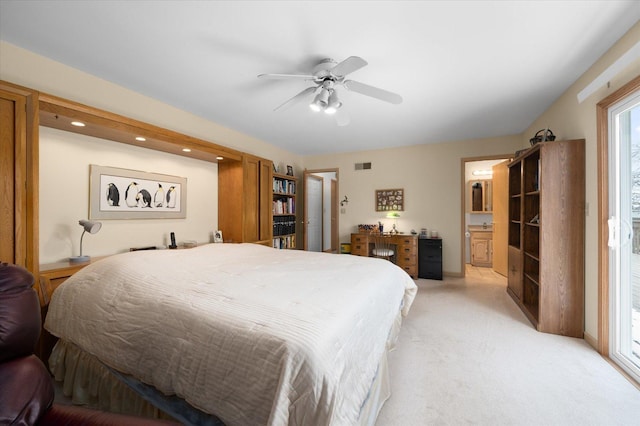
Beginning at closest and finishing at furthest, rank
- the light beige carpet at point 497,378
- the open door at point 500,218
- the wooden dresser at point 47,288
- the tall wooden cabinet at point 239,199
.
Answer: the light beige carpet at point 497,378 < the wooden dresser at point 47,288 < the tall wooden cabinet at point 239,199 < the open door at point 500,218

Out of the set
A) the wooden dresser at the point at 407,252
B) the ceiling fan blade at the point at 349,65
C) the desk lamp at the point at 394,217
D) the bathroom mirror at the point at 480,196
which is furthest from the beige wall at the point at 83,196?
the bathroom mirror at the point at 480,196

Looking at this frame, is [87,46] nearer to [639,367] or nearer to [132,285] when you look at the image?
[132,285]

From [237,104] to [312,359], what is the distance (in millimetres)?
2897

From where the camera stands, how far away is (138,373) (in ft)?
4.22

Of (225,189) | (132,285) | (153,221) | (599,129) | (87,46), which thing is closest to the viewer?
(132,285)

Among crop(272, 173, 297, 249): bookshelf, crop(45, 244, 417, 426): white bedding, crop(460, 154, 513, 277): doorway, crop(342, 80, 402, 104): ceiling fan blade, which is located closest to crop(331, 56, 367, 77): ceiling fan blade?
crop(342, 80, 402, 104): ceiling fan blade

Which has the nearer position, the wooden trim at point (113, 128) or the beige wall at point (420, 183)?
the wooden trim at point (113, 128)

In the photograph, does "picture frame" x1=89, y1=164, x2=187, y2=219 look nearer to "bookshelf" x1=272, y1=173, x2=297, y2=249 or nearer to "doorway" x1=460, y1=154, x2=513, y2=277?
"bookshelf" x1=272, y1=173, x2=297, y2=249

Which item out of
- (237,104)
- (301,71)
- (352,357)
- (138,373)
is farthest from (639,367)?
(237,104)

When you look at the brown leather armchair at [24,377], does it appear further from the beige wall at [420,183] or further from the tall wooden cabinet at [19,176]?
the beige wall at [420,183]

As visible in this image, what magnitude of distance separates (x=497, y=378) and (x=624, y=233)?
151 centimetres

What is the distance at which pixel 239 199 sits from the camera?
3627 mm

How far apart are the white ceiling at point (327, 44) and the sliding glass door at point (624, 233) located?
63 cm

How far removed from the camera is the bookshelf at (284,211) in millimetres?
4656
